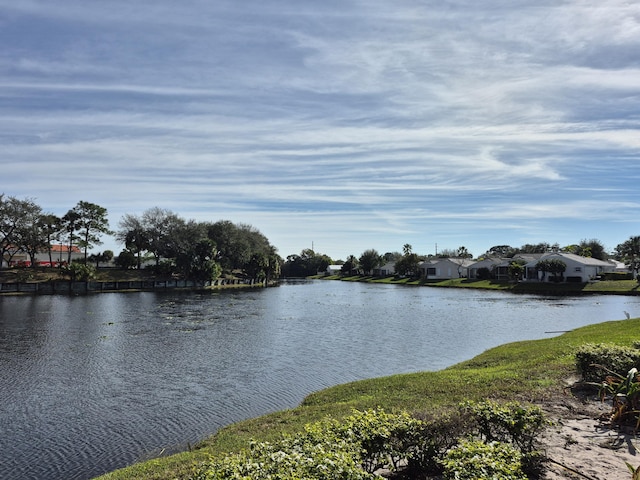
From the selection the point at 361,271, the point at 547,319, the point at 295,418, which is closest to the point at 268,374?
the point at 295,418

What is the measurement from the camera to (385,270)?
453ft

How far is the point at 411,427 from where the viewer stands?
6.66 meters

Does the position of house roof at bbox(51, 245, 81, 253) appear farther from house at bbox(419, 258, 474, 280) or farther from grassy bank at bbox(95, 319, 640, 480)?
grassy bank at bbox(95, 319, 640, 480)

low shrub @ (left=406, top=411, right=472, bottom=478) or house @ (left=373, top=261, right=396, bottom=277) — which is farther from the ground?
house @ (left=373, top=261, right=396, bottom=277)

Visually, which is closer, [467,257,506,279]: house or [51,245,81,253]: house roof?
[467,257,506,279]: house

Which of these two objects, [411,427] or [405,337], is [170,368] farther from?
[411,427]

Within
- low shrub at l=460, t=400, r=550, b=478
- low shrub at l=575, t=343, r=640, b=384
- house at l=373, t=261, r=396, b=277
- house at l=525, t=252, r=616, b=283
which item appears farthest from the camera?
house at l=373, t=261, r=396, b=277

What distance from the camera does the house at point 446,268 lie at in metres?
108

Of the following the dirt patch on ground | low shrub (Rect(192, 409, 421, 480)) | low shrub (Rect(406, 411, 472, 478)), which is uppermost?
low shrub (Rect(192, 409, 421, 480))

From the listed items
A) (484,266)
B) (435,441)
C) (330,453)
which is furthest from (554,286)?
(330,453)

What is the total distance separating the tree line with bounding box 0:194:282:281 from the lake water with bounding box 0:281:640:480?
1587 inches

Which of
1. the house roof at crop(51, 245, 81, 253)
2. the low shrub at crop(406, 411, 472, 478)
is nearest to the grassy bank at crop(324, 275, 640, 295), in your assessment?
the low shrub at crop(406, 411, 472, 478)

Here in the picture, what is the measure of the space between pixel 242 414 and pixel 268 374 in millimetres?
5380

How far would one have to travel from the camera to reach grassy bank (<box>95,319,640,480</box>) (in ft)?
32.4
